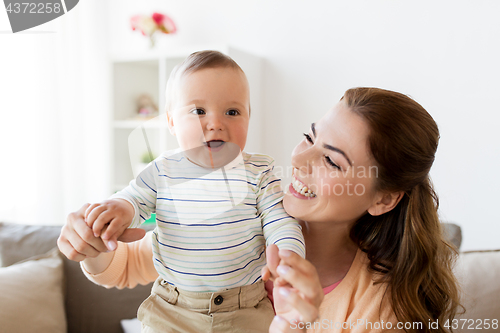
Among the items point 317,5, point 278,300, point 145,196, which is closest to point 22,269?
point 145,196

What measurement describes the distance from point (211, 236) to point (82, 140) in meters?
2.39

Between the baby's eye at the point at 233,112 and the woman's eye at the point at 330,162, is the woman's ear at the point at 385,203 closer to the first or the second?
the woman's eye at the point at 330,162

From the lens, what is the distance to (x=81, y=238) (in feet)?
2.46

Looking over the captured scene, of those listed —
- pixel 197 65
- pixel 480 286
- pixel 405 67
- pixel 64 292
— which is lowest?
pixel 64 292

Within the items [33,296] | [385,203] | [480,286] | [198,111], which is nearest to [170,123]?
[198,111]

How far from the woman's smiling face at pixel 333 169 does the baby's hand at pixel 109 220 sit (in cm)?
38

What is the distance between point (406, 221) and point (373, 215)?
0.09 metres

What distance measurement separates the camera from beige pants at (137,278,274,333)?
35.3 inches

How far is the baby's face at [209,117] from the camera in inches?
33.5

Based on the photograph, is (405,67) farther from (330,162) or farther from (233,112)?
(233,112)

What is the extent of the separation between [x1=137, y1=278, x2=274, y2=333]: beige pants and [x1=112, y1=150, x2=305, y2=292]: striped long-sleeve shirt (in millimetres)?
24

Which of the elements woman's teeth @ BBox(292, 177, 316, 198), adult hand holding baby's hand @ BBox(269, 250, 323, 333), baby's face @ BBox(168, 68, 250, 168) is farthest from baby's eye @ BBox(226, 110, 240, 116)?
adult hand holding baby's hand @ BBox(269, 250, 323, 333)

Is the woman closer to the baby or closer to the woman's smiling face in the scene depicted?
the woman's smiling face

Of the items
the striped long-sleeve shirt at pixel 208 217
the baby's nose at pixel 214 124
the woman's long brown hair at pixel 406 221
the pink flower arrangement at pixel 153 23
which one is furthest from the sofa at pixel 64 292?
the pink flower arrangement at pixel 153 23
